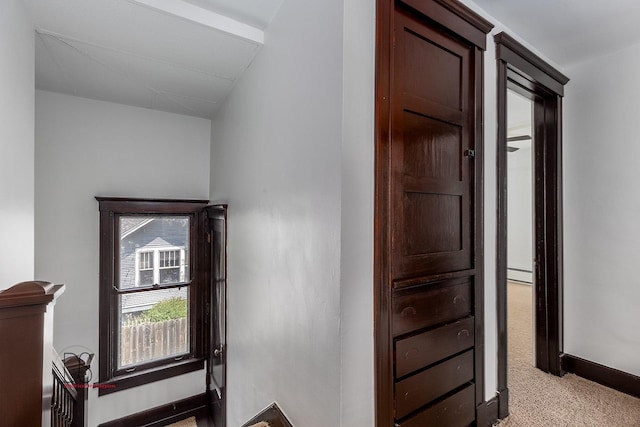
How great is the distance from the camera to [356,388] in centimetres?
124

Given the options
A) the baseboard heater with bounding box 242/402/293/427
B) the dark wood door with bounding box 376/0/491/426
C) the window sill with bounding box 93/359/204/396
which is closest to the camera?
the dark wood door with bounding box 376/0/491/426

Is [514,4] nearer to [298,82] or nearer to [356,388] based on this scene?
[298,82]

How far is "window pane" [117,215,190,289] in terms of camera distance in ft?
10.1

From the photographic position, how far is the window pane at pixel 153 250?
3.08 meters

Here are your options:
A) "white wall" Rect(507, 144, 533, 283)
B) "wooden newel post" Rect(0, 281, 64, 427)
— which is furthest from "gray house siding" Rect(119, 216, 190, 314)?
"white wall" Rect(507, 144, 533, 283)

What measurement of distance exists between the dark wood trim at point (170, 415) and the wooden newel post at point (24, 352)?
8.79ft

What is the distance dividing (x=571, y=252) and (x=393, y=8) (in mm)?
2407

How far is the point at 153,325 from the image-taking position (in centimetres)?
319

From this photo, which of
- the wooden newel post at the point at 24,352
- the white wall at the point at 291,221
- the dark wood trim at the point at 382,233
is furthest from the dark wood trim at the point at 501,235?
the wooden newel post at the point at 24,352

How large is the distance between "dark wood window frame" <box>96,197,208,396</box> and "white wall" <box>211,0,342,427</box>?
106 cm

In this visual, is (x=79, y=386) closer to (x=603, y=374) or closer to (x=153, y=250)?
(x=153, y=250)

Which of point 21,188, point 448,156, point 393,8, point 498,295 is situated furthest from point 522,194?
point 21,188

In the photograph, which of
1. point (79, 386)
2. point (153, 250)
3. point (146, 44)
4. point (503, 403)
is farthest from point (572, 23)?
point (153, 250)

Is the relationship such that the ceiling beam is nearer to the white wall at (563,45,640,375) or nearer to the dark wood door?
the dark wood door
